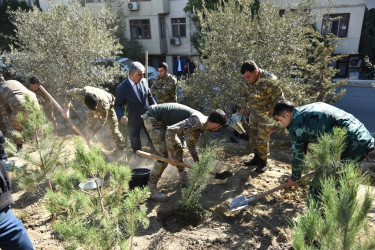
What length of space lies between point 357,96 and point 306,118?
36.8ft

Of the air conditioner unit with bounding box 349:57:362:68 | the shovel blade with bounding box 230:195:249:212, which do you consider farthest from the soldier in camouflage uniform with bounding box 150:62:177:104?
the air conditioner unit with bounding box 349:57:362:68

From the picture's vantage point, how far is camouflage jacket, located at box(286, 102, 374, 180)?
2.78 m

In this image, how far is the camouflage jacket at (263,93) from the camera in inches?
165

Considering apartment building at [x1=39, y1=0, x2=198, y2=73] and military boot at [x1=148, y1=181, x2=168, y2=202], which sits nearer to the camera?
military boot at [x1=148, y1=181, x2=168, y2=202]

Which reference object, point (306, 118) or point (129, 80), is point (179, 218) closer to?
point (306, 118)

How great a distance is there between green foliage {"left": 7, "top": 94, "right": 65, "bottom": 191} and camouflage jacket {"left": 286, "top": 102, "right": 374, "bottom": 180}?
272cm

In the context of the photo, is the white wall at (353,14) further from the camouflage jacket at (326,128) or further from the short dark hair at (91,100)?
the camouflage jacket at (326,128)

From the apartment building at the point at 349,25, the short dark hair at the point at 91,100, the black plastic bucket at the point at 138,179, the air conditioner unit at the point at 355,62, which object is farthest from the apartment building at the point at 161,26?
the black plastic bucket at the point at 138,179

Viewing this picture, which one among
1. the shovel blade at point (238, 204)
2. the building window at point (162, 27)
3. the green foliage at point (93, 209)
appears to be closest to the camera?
the green foliage at point (93, 209)

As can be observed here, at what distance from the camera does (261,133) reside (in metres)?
4.31

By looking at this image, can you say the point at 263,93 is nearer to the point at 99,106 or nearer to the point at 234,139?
the point at 234,139

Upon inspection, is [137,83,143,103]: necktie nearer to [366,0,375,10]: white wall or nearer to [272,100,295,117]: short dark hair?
[272,100,295,117]: short dark hair

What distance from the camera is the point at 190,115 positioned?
11.9 feet

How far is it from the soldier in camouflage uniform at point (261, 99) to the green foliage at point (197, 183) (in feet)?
4.08
